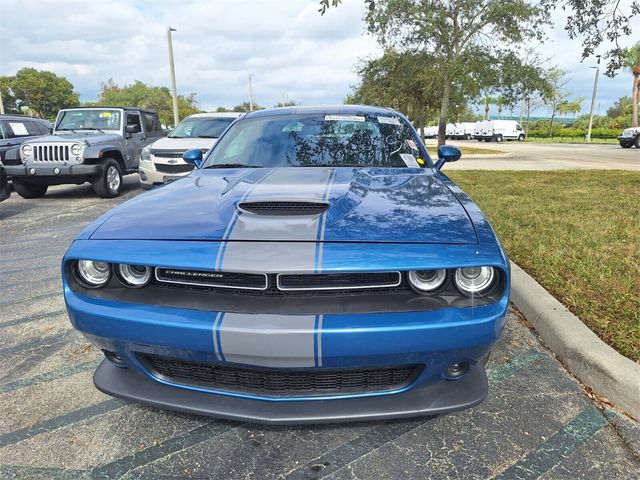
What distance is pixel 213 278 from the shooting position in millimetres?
1789

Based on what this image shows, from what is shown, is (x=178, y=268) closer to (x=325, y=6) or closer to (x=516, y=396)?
(x=516, y=396)

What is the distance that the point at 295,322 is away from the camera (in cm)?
160

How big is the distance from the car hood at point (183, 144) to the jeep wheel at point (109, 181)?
109 centimetres

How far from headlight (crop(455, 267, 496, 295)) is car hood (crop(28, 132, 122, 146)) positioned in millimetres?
8541

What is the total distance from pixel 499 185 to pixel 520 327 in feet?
21.0

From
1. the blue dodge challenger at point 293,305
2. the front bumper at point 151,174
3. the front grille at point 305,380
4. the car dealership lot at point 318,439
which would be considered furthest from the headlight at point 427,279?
the front bumper at point 151,174

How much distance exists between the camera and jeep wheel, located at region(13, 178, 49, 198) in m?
9.02

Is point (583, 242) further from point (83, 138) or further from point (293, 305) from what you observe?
point (83, 138)

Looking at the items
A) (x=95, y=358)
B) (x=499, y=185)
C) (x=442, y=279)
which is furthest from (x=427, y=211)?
(x=499, y=185)

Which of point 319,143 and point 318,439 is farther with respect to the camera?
point 319,143

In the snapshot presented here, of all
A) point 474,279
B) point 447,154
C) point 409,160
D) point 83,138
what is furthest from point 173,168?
point 474,279

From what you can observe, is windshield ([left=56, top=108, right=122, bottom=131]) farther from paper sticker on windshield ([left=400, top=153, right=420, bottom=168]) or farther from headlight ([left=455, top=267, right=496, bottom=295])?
headlight ([left=455, top=267, right=496, bottom=295])

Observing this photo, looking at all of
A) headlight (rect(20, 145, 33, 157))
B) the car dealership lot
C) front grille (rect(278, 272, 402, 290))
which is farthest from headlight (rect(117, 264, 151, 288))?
headlight (rect(20, 145, 33, 157))

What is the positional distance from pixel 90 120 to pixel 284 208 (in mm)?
9345
